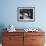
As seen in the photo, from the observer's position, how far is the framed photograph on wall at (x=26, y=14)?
4211mm

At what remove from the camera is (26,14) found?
13.9ft

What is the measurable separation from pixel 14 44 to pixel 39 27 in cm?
104

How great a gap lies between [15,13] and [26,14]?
1.17ft

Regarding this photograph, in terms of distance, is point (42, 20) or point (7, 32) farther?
point (42, 20)

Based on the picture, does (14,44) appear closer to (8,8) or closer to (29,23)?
(29,23)

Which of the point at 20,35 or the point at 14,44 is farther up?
the point at 20,35

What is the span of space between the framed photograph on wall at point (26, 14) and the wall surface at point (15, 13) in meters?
0.10

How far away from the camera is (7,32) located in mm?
3727

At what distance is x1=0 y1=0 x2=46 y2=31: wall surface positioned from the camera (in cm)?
421

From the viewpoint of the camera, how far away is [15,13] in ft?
13.9

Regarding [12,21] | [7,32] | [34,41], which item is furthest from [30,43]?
[12,21]

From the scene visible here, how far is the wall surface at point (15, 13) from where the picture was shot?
4.21 metres

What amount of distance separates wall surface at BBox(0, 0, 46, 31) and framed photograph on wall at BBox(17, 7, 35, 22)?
0.32ft

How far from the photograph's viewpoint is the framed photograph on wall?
166 inches
